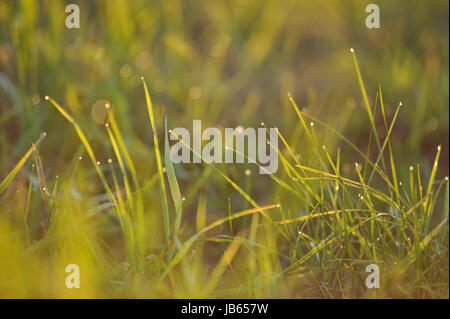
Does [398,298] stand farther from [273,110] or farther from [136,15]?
[136,15]

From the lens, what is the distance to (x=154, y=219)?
1.01 m

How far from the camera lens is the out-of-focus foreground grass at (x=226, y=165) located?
827mm

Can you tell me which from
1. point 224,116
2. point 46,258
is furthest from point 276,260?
point 224,116

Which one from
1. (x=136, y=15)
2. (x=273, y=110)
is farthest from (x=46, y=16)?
(x=273, y=110)

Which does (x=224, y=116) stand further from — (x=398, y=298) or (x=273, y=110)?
(x=398, y=298)

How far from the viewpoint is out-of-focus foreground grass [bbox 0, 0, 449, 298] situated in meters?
0.83

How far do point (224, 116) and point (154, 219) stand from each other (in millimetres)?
435

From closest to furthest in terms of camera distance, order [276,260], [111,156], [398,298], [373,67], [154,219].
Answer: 1. [398,298]
2. [276,260]
3. [154,219]
4. [111,156]
5. [373,67]

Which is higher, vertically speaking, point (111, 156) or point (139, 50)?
point (139, 50)

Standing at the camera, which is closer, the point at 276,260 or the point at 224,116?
the point at 276,260

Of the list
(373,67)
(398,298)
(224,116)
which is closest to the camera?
(398,298)

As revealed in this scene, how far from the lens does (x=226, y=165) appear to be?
1161mm

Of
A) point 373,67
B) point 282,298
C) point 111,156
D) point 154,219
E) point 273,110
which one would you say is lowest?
point 282,298

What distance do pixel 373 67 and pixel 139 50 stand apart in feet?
1.99
